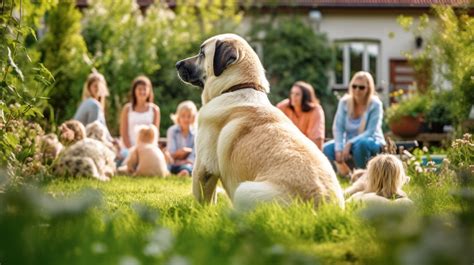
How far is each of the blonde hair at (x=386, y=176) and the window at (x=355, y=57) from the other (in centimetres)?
1957

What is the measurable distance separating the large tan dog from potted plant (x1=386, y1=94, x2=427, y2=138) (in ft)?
39.0

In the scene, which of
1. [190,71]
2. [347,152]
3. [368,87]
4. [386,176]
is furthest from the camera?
[368,87]

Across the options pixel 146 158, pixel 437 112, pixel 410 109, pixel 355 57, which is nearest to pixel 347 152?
pixel 146 158

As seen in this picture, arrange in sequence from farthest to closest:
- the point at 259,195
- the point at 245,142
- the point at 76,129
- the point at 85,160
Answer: the point at 76,129, the point at 85,160, the point at 245,142, the point at 259,195

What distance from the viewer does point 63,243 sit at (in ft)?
10.0

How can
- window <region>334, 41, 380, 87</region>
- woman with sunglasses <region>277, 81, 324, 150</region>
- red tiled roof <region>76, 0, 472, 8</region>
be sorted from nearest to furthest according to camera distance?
woman with sunglasses <region>277, 81, 324, 150</region>
red tiled roof <region>76, 0, 472, 8</region>
window <region>334, 41, 380, 87</region>

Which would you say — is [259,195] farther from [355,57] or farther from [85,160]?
[355,57]

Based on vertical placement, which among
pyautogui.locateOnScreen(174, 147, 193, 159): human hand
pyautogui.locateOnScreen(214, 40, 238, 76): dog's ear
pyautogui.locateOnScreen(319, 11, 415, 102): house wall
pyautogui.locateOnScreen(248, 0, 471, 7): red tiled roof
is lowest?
pyautogui.locateOnScreen(174, 147, 193, 159): human hand

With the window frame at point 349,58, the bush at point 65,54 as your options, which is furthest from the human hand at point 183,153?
the window frame at point 349,58

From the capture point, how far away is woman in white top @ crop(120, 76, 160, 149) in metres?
13.4

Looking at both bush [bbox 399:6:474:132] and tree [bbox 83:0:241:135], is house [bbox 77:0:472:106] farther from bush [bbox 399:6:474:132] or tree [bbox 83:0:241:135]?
bush [bbox 399:6:474:132]

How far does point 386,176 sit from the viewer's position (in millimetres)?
6863

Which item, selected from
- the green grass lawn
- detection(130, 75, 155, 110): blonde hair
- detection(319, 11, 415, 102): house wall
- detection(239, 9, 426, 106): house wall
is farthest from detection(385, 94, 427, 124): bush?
the green grass lawn

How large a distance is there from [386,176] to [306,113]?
5389 millimetres
